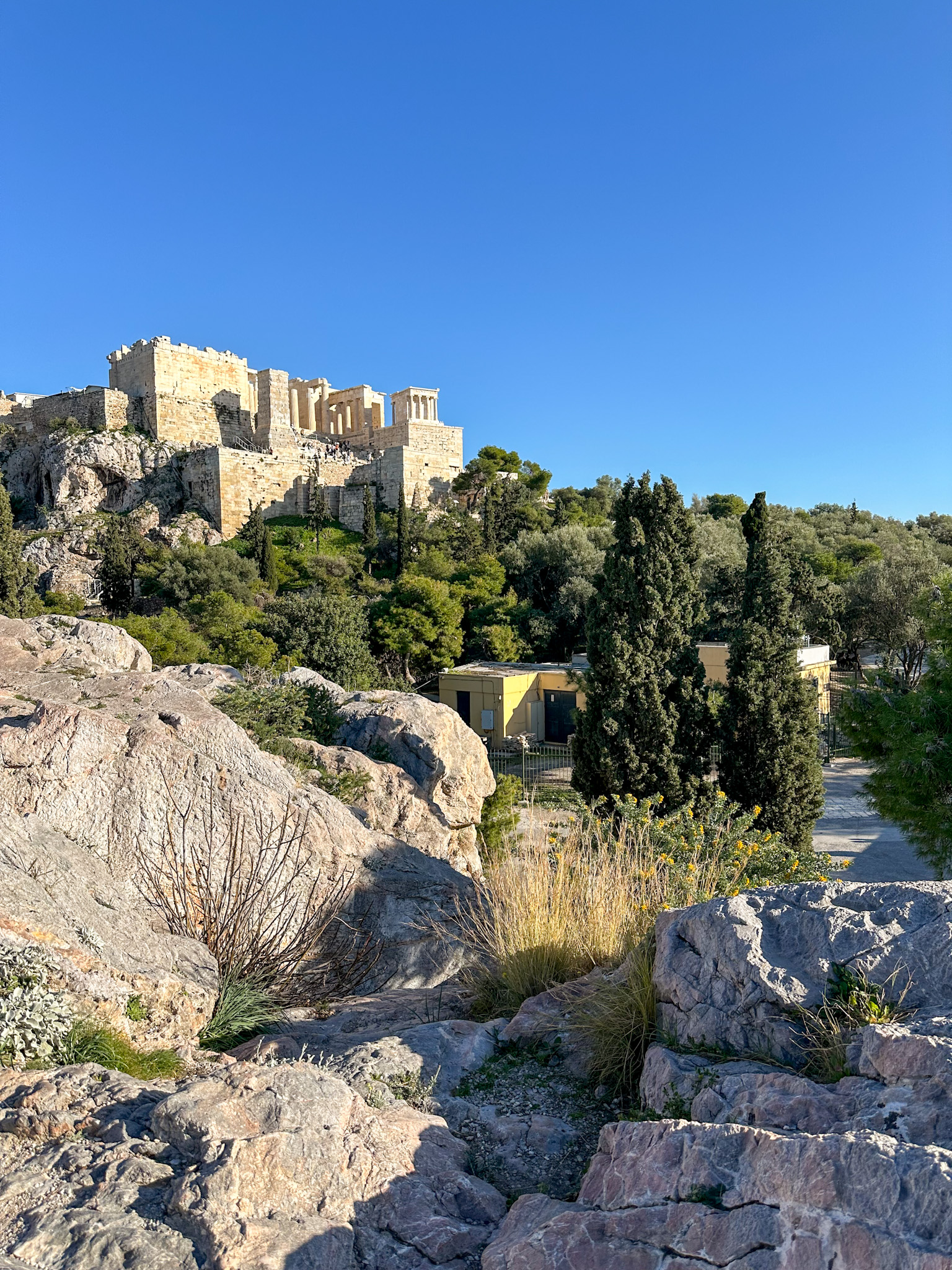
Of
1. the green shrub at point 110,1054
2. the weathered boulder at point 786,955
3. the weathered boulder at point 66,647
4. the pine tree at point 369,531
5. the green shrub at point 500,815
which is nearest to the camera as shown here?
the weathered boulder at point 786,955

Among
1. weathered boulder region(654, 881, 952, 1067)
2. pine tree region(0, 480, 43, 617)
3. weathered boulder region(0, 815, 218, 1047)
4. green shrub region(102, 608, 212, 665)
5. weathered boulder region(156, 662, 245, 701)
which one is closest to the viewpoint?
weathered boulder region(654, 881, 952, 1067)

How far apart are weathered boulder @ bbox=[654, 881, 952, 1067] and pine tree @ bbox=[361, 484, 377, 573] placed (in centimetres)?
3477

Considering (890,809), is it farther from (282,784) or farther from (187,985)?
(187,985)

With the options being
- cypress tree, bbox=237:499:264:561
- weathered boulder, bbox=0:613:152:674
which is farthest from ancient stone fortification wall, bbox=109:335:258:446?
weathered boulder, bbox=0:613:152:674

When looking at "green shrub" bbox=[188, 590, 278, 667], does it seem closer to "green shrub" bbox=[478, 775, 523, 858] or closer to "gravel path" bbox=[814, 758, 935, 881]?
"green shrub" bbox=[478, 775, 523, 858]

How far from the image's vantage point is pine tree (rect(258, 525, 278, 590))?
110ft

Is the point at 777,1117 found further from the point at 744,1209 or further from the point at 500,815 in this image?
the point at 500,815

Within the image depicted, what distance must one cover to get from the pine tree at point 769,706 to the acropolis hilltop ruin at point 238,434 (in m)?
32.2

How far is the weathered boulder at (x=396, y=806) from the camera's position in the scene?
7127 mm

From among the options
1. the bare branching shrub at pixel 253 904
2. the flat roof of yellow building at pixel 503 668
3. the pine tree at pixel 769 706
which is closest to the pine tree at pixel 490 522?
the flat roof of yellow building at pixel 503 668

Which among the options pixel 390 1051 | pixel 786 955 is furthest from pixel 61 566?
pixel 786 955

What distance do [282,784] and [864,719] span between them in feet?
23.0

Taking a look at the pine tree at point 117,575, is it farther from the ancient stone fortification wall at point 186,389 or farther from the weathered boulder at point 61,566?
the ancient stone fortification wall at point 186,389

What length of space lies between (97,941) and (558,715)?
66.6ft
